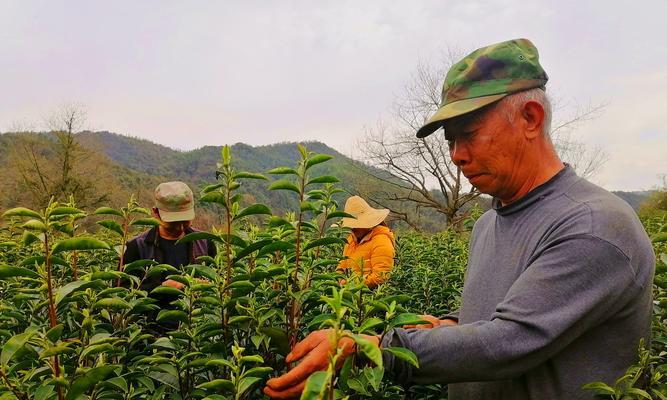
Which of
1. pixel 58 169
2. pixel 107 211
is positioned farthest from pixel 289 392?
pixel 58 169

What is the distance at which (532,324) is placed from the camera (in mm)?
1340

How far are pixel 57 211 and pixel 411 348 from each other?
0.96 metres

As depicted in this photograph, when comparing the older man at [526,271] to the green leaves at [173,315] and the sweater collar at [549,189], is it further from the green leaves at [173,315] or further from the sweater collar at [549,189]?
the green leaves at [173,315]

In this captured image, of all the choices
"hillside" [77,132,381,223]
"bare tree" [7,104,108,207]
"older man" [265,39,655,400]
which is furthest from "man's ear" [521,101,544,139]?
"hillside" [77,132,381,223]

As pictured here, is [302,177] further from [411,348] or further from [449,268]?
[449,268]

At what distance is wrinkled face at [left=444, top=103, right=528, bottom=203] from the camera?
169 centimetres

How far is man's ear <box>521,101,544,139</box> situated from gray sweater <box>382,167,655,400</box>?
216 millimetres

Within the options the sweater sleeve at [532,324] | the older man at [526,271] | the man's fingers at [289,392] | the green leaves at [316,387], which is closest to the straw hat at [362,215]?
the older man at [526,271]

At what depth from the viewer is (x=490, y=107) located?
167 cm

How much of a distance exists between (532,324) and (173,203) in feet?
10.7

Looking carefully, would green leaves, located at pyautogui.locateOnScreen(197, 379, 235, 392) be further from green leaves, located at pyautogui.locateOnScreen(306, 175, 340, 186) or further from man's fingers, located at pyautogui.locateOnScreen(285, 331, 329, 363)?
green leaves, located at pyautogui.locateOnScreen(306, 175, 340, 186)

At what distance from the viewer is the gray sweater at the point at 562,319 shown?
1.34 metres

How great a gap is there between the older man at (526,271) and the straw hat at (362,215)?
9.45 feet

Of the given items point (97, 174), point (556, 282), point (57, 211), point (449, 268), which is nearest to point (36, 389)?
point (57, 211)
